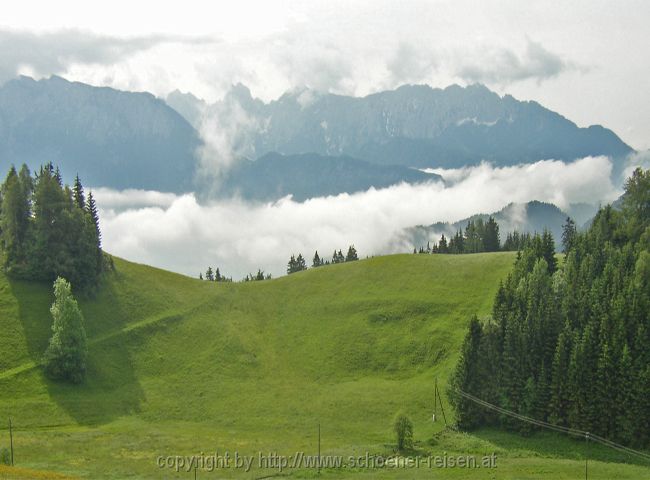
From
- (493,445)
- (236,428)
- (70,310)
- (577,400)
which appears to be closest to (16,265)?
(70,310)

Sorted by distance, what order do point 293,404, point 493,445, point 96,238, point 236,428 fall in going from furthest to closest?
point 96,238, point 293,404, point 236,428, point 493,445

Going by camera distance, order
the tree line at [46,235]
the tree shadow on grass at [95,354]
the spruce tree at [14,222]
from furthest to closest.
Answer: the spruce tree at [14,222]
the tree line at [46,235]
the tree shadow on grass at [95,354]

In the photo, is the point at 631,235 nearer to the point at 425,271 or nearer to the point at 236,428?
the point at 425,271

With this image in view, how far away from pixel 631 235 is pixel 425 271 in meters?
43.1

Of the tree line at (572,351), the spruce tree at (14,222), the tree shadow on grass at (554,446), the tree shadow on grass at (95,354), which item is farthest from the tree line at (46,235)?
the tree shadow on grass at (554,446)

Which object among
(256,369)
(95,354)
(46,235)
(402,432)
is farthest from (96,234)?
(402,432)

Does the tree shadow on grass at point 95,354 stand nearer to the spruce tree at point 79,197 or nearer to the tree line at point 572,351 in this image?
the spruce tree at point 79,197

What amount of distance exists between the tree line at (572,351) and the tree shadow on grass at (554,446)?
194 cm

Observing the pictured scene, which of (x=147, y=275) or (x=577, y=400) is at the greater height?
(x=147, y=275)

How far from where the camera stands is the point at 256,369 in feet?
383

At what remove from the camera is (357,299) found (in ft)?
444

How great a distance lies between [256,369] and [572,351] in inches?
2127

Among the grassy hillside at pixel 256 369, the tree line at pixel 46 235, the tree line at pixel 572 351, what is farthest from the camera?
the tree line at pixel 46 235

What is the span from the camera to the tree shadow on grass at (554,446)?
274ft
